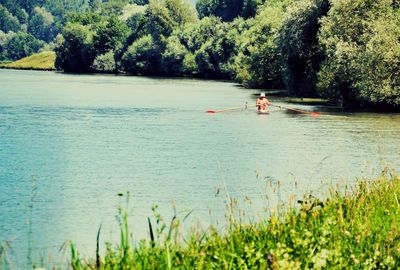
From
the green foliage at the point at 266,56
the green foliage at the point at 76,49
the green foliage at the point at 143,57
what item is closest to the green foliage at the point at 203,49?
the green foliage at the point at 143,57

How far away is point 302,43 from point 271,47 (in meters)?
15.3

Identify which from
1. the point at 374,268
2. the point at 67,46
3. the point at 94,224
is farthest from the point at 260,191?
the point at 67,46

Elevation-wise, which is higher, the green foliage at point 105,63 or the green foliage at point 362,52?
the green foliage at point 362,52

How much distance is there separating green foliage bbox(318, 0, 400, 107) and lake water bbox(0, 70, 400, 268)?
203 centimetres

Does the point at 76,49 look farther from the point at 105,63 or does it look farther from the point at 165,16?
the point at 165,16

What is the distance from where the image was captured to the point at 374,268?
29.0ft

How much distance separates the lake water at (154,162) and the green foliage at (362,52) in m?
2.03

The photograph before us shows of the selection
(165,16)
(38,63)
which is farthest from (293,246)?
(38,63)

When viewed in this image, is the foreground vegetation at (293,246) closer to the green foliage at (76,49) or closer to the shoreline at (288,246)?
the shoreline at (288,246)

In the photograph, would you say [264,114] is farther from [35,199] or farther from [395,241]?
[395,241]

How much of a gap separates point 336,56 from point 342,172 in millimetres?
25977

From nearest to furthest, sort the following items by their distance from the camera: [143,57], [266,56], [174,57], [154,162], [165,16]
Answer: [154,162], [266,56], [174,57], [143,57], [165,16]

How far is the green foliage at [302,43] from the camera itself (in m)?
55.9

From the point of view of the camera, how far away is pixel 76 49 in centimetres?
→ 14238
